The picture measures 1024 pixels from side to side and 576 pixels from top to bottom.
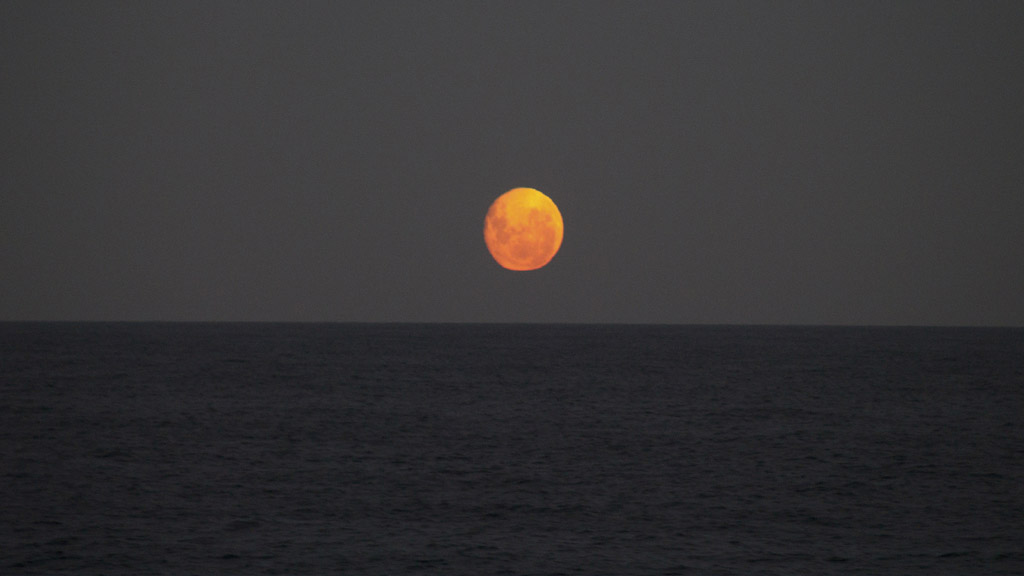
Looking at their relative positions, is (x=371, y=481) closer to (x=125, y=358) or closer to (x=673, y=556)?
(x=673, y=556)

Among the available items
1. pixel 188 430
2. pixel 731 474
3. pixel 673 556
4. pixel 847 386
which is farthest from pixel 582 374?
pixel 673 556

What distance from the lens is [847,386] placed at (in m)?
75.6

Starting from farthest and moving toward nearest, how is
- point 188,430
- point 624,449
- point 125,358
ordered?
1. point 125,358
2. point 188,430
3. point 624,449

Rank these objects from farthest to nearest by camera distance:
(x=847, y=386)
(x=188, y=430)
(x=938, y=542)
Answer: (x=847, y=386), (x=188, y=430), (x=938, y=542)

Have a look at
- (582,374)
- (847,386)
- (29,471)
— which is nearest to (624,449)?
(29,471)

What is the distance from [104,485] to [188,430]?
14444 millimetres

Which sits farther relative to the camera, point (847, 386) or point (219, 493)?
point (847, 386)

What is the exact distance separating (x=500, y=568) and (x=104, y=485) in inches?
614

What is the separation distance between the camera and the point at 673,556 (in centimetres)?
2183

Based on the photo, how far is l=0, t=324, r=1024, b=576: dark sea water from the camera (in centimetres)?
2189

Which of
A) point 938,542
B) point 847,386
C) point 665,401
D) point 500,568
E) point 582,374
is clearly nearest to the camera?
point 500,568

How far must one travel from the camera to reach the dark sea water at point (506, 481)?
71.8ft

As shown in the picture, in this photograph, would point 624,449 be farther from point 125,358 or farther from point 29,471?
point 125,358

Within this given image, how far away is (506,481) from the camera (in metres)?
31.3
